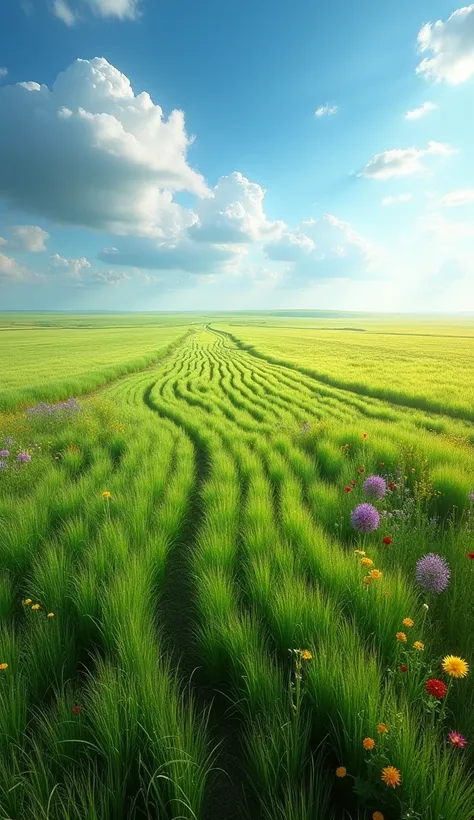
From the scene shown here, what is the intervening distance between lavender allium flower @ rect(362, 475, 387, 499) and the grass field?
3 cm

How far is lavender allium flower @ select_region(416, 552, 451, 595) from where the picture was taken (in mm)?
2955

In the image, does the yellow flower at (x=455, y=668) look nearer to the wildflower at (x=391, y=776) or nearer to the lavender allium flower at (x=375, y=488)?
the wildflower at (x=391, y=776)

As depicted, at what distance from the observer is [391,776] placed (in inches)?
61.8

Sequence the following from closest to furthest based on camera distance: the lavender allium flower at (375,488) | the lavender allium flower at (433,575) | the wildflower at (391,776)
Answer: the wildflower at (391,776) < the lavender allium flower at (433,575) < the lavender allium flower at (375,488)

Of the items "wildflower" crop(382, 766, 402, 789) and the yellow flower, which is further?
the yellow flower

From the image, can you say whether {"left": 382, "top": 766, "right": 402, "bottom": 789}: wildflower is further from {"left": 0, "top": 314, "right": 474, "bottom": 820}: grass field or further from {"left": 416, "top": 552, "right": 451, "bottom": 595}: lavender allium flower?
{"left": 416, "top": 552, "right": 451, "bottom": 595}: lavender allium flower

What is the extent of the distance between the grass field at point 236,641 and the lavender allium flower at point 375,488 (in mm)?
32

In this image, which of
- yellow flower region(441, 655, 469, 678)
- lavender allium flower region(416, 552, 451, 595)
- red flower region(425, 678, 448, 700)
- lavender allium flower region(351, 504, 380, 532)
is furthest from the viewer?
lavender allium flower region(351, 504, 380, 532)

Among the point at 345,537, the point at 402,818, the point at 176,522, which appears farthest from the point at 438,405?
the point at 402,818

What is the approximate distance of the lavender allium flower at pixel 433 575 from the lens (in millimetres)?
2955

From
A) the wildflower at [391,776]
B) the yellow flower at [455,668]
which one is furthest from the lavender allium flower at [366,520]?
the wildflower at [391,776]

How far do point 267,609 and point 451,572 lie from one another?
5.64 feet

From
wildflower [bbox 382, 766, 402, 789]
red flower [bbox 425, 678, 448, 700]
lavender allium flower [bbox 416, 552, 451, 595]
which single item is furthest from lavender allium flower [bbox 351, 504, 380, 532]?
wildflower [bbox 382, 766, 402, 789]

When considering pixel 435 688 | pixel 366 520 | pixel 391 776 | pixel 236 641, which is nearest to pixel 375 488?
pixel 366 520
